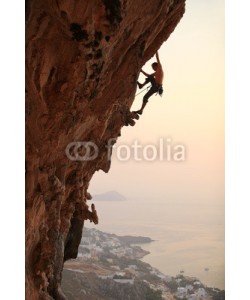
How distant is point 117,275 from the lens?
8.91 metres

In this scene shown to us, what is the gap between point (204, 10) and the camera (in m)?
6.32

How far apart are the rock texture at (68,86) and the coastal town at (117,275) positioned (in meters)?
4.16

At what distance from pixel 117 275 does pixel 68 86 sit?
667 cm

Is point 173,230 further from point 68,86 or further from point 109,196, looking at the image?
point 68,86

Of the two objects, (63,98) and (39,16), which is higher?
(39,16)

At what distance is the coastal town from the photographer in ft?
27.5

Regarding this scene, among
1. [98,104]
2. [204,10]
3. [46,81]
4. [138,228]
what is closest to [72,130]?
[98,104]

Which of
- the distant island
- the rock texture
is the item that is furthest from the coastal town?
the rock texture

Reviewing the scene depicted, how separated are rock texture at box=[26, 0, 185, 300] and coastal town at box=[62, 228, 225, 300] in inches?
164

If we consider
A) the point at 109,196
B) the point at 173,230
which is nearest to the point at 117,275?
the point at 173,230

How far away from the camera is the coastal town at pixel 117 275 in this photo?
838cm
